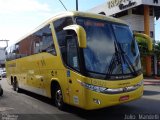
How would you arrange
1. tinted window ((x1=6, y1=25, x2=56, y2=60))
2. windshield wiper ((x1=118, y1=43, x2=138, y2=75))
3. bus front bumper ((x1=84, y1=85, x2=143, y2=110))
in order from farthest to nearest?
tinted window ((x1=6, y1=25, x2=56, y2=60))
windshield wiper ((x1=118, y1=43, x2=138, y2=75))
bus front bumper ((x1=84, y1=85, x2=143, y2=110))

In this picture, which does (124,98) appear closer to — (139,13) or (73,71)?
(73,71)

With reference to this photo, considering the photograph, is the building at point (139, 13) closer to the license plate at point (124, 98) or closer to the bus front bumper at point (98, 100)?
the license plate at point (124, 98)

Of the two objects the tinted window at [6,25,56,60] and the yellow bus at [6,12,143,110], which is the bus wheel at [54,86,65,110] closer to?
the yellow bus at [6,12,143,110]

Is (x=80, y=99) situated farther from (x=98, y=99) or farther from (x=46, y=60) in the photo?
(x=46, y=60)

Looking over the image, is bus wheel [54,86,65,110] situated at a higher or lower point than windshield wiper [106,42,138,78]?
lower

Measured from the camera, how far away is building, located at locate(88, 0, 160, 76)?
36000 mm

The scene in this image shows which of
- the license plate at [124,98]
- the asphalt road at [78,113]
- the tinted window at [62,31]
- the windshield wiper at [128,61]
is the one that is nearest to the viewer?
the license plate at [124,98]

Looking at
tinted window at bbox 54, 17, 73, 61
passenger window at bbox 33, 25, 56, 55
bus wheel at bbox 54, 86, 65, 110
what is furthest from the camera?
passenger window at bbox 33, 25, 56, 55

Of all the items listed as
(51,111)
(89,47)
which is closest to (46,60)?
(51,111)

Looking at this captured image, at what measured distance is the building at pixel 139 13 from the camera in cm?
3600

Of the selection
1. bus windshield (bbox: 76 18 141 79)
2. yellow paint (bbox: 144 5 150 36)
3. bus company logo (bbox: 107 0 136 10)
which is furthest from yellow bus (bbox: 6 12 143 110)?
yellow paint (bbox: 144 5 150 36)

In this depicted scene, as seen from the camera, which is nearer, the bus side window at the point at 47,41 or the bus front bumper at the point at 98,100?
the bus front bumper at the point at 98,100

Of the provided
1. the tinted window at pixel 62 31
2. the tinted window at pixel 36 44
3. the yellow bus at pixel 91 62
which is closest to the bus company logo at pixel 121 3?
the tinted window at pixel 36 44

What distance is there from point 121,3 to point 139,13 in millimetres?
2419
